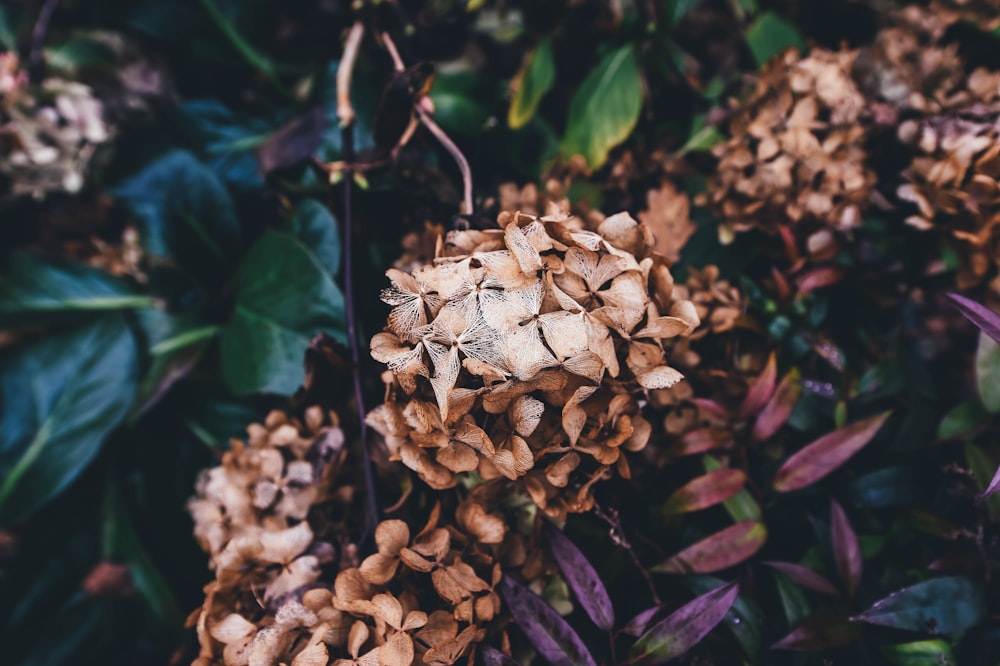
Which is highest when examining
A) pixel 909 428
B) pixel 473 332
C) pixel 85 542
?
pixel 473 332

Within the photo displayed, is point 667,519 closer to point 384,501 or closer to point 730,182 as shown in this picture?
point 384,501

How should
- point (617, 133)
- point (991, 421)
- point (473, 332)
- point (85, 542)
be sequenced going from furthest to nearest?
point (85, 542), point (617, 133), point (991, 421), point (473, 332)

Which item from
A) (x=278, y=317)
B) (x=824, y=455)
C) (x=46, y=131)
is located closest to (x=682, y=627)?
(x=824, y=455)

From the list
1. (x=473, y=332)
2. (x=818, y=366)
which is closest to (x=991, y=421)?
(x=818, y=366)

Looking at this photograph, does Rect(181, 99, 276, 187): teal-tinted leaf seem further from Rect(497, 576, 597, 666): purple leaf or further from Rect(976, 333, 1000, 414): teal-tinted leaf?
Rect(976, 333, 1000, 414): teal-tinted leaf

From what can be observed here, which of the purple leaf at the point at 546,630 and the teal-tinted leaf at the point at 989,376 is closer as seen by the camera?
the purple leaf at the point at 546,630

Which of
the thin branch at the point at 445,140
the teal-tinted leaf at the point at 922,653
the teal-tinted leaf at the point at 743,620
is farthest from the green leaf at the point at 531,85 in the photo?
the teal-tinted leaf at the point at 922,653

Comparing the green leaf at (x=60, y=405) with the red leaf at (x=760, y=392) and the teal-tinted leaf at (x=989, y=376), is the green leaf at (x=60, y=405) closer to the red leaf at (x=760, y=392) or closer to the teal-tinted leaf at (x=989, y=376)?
the red leaf at (x=760, y=392)
